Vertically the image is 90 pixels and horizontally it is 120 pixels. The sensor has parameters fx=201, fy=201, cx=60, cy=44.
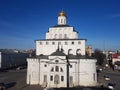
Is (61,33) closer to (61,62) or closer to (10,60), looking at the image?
(61,62)

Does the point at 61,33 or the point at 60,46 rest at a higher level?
the point at 61,33

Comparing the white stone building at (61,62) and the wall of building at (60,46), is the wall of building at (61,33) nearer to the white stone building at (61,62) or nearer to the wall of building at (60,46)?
the white stone building at (61,62)

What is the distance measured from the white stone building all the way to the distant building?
31.9 meters

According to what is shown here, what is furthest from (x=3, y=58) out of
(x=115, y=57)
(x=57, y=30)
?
(x=115, y=57)

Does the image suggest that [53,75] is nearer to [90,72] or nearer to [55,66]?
[55,66]

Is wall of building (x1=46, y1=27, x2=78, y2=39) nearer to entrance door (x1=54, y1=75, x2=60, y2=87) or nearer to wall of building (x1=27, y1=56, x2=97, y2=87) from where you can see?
wall of building (x1=27, y1=56, x2=97, y2=87)

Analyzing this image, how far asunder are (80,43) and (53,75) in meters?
9.49

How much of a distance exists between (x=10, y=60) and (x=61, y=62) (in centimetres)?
4617

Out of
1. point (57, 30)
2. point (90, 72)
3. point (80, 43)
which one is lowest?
point (90, 72)

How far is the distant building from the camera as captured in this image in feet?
233

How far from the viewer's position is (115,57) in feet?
276

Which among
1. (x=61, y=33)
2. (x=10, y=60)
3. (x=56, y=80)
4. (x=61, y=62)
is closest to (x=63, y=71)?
(x=61, y=62)

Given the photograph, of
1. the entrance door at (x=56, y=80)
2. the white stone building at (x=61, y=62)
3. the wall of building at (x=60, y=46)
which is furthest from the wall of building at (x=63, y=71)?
the wall of building at (x=60, y=46)

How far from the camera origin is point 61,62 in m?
36.9
